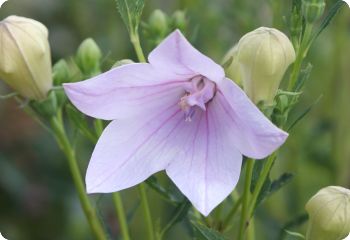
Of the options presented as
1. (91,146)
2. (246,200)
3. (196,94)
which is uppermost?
(196,94)

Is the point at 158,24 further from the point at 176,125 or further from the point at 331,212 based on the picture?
the point at 331,212

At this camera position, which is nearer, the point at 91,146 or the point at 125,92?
the point at 125,92

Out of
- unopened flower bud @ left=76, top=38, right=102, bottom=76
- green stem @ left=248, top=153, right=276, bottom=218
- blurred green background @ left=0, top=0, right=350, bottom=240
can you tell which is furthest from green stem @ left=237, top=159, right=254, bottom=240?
blurred green background @ left=0, top=0, right=350, bottom=240

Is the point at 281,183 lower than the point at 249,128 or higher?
lower

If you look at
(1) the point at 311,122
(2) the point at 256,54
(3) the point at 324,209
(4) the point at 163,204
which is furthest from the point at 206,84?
(1) the point at 311,122

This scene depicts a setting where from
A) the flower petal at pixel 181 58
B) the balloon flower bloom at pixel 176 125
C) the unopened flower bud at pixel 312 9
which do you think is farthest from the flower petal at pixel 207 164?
the unopened flower bud at pixel 312 9

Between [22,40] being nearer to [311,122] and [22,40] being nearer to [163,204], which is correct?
[163,204]

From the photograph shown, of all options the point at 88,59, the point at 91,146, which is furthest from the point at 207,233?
the point at 91,146
